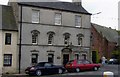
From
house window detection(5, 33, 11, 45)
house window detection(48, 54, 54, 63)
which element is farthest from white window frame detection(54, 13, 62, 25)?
house window detection(5, 33, 11, 45)

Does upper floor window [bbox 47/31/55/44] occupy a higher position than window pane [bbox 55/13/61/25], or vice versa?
window pane [bbox 55/13/61/25]

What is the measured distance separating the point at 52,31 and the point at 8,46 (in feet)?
22.2

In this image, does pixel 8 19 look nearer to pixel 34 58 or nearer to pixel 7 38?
pixel 7 38

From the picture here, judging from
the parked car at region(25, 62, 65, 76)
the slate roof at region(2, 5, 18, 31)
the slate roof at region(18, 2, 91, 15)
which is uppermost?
the slate roof at region(18, 2, 91, 15)

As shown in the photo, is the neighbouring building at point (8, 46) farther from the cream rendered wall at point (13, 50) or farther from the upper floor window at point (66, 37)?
the upper floor window at point (66, 37)

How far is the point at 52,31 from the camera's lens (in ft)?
129

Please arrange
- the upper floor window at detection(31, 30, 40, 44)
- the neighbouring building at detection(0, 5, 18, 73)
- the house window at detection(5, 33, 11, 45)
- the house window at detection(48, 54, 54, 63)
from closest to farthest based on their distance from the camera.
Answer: the neighbouring building at detection(0, 5, 18, 73) < the house window at detection(5, 33, 11, 45) < the upper floor window at detection(31, 30, 40, 44) < the house window at detection(48, 54, 54, 63)

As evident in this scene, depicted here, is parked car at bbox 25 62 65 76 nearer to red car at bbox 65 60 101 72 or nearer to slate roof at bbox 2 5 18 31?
red car at bbox 65 60 101 72

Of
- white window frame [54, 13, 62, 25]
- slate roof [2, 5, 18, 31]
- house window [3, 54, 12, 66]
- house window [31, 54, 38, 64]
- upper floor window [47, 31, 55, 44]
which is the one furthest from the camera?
white window frame [54, 13, 62, 25]

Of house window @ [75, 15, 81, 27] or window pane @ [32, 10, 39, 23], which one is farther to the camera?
house window @ [75, 15, 81, 27]

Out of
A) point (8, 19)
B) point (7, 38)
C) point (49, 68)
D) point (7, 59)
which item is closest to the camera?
point (49, 68)

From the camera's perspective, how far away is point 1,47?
3559 centimetres

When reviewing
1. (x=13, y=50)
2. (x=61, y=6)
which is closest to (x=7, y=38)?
(x=13, y=50)

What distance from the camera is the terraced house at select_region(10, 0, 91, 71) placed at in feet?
120
